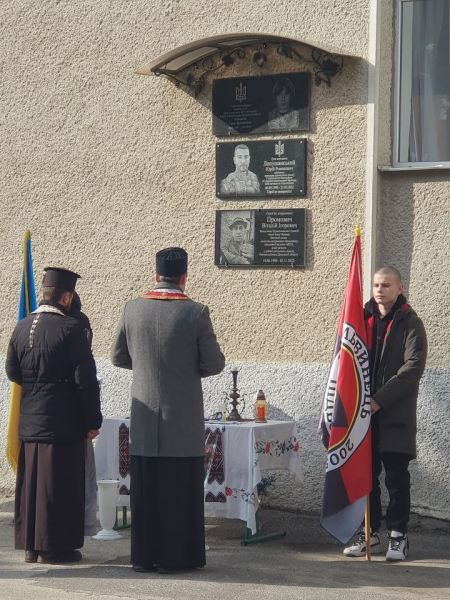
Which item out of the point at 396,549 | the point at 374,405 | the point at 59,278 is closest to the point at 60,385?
the point at 59,278

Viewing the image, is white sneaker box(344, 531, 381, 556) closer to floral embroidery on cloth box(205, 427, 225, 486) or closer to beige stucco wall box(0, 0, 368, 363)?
floral embroidery on cloth box(205, 427, 225, 486)

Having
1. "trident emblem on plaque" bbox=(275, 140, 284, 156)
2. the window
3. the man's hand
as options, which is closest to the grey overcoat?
the man's hand

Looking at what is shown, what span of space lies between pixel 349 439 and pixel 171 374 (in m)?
1.33

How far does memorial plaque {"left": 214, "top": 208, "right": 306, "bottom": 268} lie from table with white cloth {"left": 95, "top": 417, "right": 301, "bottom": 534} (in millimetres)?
1411

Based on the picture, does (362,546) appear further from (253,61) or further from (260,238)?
(253,61)

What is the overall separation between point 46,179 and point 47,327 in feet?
10.1

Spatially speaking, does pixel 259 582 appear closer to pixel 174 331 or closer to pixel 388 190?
pixel 174 331

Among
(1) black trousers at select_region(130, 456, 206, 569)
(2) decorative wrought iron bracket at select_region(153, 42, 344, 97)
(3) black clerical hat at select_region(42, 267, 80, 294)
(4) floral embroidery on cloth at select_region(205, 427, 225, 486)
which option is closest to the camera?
(1) black trousers at select_region(130, 456, 206, 569)

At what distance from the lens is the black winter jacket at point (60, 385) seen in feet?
23.1

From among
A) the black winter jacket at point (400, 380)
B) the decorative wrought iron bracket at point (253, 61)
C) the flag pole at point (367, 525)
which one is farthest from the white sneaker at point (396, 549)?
the decorative wrought iron bracket at point (253, 61)

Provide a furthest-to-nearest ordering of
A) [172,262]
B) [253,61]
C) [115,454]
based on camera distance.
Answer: [253,61] → [115,454] → [172,262]

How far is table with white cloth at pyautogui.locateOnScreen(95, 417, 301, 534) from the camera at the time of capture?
767cm

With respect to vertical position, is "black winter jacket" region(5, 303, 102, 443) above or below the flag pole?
above

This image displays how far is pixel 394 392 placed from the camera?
729cm
